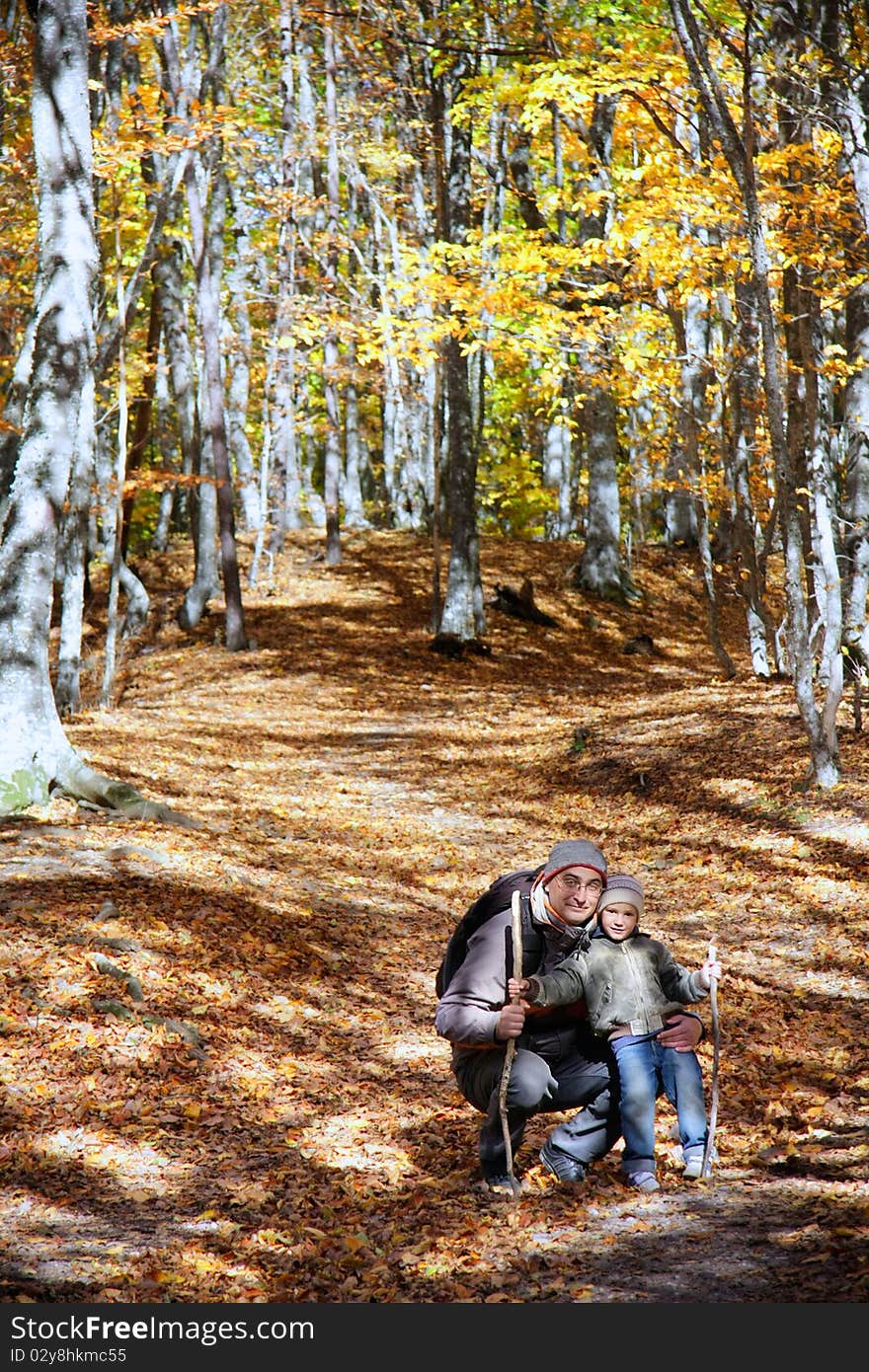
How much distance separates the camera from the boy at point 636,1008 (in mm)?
4105

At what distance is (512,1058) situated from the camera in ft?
12.9

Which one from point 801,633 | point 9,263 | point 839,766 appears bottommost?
point 839,766

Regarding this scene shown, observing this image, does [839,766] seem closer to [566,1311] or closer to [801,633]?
[801,633]

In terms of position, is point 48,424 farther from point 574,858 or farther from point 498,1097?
point 498,1097

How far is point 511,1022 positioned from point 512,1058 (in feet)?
0.63

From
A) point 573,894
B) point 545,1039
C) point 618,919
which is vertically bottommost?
point 545,1039

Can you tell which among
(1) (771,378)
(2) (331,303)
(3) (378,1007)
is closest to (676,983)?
(3) (378,1007)

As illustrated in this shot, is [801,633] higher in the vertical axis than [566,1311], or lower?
higher

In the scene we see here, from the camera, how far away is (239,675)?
17.1 metres

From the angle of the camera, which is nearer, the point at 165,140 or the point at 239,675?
the point at 165,140

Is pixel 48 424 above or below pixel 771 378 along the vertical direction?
below

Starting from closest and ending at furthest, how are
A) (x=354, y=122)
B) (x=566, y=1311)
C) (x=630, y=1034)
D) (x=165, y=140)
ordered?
(x=566, y=1311) → (x=630, y=1034) → (x=165, y=140) → (x=354, y=122)

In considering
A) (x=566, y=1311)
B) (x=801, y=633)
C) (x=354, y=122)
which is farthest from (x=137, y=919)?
(x=354, y=122)

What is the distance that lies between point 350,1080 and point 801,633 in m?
5.32
